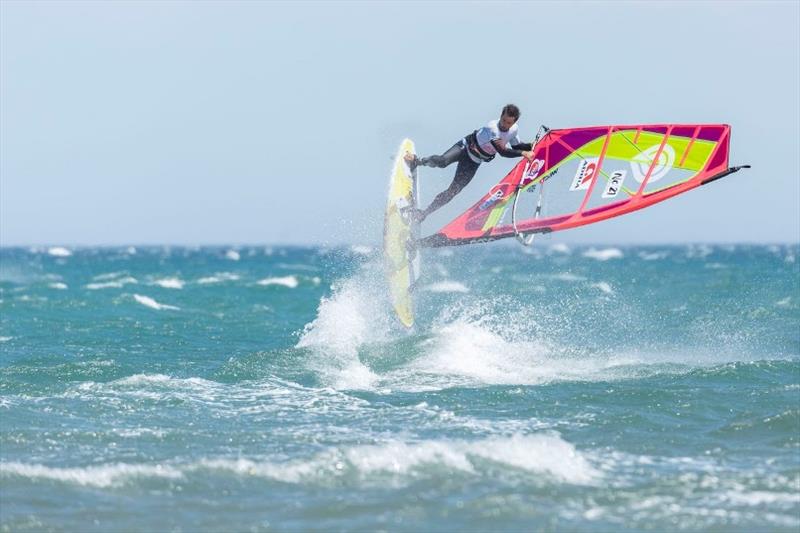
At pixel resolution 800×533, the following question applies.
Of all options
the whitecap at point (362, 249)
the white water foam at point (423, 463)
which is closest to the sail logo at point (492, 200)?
the whitecap at point (362, 249)

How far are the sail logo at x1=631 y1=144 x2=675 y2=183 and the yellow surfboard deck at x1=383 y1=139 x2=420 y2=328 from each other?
2.78m

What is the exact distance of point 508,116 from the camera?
1147cm

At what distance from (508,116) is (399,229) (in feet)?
7.97

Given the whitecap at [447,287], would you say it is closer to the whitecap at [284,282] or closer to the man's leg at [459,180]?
the whitecap at [284,282]

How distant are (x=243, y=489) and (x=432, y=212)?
611 cm

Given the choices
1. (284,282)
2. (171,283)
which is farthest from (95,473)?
(171,283)

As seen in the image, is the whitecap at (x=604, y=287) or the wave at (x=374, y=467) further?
the whitecap at (x=604, y=287)

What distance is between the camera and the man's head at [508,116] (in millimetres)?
11422

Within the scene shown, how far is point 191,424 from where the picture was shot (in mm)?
9594

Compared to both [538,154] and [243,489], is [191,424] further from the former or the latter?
[538,154]

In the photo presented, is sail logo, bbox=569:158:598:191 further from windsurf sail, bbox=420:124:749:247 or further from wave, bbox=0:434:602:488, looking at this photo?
wave, bbox=0:434:602:488

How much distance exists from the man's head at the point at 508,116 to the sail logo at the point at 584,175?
3.61 ft

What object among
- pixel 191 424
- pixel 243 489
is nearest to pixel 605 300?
pixel 191 424

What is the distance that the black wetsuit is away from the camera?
38.8ft
